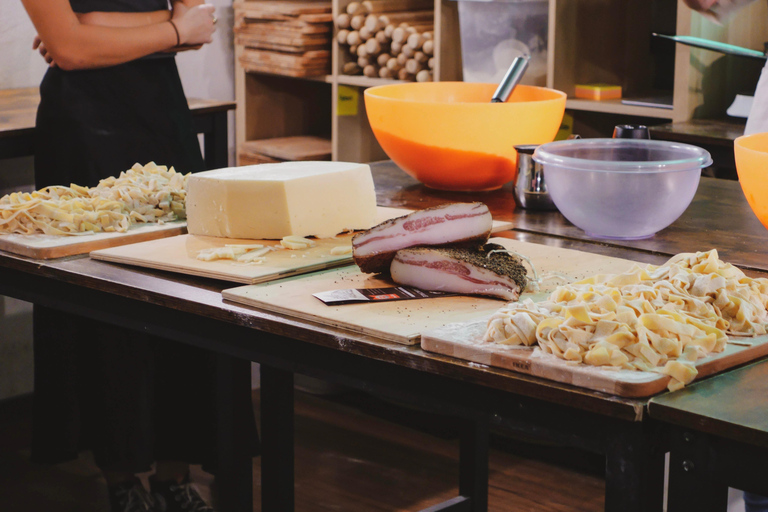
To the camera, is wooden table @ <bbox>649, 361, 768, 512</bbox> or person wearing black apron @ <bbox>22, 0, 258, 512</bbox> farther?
person wearing black apron @ <bbox>22, 0, 258, 512</bbox>

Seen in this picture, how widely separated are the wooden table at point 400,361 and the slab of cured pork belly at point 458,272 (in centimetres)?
18

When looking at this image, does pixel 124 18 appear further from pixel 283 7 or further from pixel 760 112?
pixel 760 112

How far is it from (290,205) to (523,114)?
636 mm

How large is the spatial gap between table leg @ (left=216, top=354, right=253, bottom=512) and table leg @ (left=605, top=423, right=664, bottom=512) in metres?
0.88

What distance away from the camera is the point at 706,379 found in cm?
97

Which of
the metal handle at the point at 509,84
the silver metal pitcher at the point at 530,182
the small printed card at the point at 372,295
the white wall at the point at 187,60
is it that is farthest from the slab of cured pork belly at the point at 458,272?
the white wall at the point at 187,60

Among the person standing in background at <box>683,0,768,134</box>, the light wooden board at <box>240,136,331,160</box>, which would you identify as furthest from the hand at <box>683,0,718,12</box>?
the light wooden board at <box>240,136,331,160</box>

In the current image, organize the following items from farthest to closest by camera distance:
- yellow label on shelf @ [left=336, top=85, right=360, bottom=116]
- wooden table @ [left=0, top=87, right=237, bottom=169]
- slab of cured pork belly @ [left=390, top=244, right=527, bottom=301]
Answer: yellow label on shelf @ [left=336, top=85, right=360, bottom=116]
wooden table @ [left=0, top=87, right=237, bottom=169]
slab of cured pork belly @ [left=390, top=244, right=527, bottom=301]

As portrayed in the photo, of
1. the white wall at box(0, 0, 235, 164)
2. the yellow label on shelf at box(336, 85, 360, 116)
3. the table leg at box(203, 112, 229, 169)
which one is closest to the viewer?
the table leg at box(203, 112, 229, 169)

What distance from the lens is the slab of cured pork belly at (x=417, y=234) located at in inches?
52.0

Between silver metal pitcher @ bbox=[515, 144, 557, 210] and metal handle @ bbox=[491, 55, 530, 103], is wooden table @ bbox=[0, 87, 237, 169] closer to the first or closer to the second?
metal handle @ bbox=[491, 55, 530, 103]

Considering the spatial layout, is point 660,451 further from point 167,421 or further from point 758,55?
point 758,55

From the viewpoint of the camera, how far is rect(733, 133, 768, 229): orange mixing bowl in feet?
4.69

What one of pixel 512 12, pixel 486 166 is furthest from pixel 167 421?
pixel 512 12
